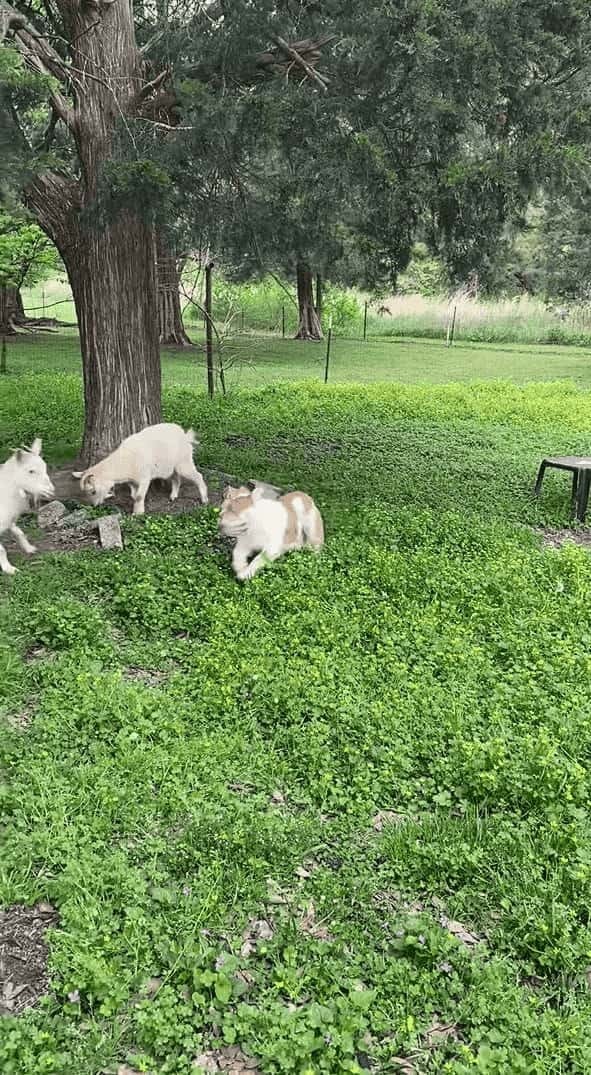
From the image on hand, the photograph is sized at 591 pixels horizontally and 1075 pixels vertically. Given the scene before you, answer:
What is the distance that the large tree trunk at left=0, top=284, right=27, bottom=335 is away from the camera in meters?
22.7

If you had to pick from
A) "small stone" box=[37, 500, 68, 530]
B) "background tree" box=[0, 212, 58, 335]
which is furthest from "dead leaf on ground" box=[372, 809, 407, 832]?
"background tree" box=[0, 212, 58, 335]

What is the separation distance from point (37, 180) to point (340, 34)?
10.0ft

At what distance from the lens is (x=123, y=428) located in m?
8.43

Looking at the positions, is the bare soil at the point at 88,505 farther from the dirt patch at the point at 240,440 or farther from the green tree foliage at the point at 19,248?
the green tree foliage at the point at 19,248

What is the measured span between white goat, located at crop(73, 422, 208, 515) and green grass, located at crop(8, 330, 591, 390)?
8.38 metres

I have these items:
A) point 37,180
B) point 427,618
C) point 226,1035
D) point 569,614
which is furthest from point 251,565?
point 37,180

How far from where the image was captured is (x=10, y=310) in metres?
24.6

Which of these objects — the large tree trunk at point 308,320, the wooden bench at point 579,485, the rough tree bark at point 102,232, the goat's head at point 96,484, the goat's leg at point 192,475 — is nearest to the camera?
the goat's head at point 96,484

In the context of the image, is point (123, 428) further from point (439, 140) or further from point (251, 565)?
point (439, 140)

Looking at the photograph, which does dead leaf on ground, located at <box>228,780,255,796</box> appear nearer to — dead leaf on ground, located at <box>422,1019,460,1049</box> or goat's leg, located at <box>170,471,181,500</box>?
dead leaf on ground, located at <box>422,1019,460,1049</box>

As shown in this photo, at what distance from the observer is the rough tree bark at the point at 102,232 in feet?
24.6

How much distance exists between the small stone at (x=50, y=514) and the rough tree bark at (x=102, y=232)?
1290 millimetres

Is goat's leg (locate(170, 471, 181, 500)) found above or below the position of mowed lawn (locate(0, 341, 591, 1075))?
above

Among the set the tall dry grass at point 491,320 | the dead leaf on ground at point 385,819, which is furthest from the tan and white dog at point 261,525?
the tall dry grass at point 491,320
